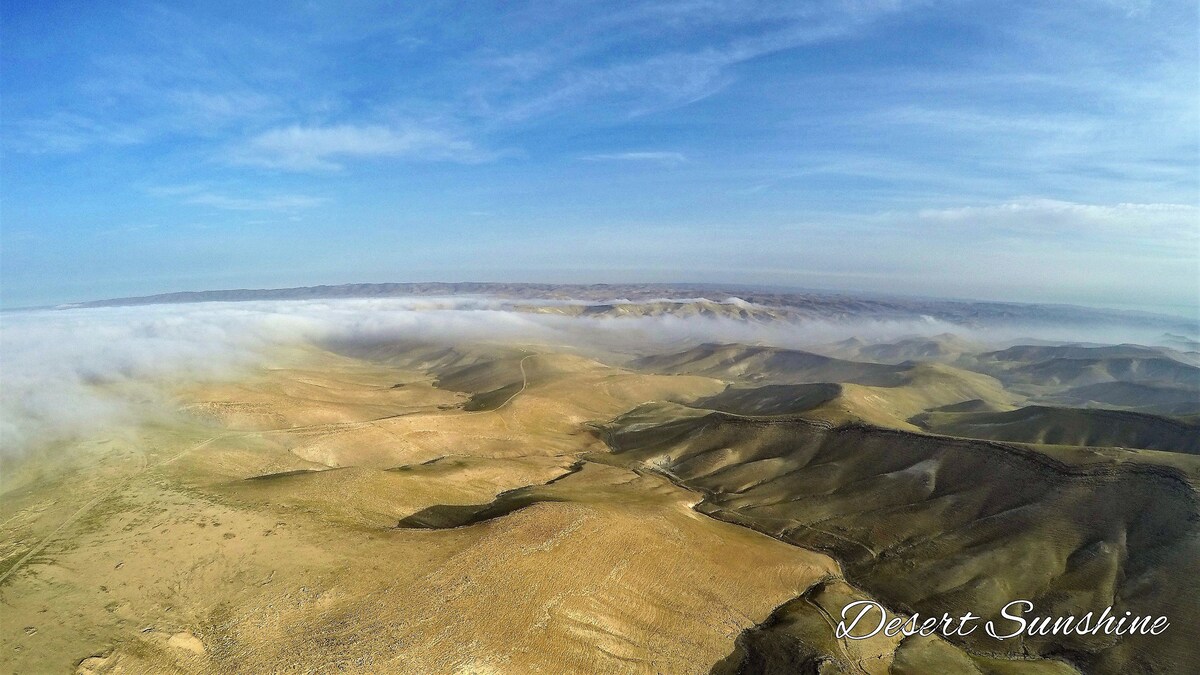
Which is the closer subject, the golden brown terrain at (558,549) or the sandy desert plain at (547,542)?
the golden brown terrain at (558,549)

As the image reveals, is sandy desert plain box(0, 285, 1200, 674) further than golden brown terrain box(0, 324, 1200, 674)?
Yes

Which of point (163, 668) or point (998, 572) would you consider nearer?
point (163, 668)

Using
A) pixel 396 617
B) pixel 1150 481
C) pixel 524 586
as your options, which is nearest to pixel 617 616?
pixel 524 586

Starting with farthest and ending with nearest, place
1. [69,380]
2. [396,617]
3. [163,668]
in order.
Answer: [69,380], [396,617], [163,668]

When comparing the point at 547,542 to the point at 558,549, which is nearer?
the point at 558,549

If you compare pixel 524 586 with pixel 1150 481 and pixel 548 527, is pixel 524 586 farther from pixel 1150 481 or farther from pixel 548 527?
pixel 1150 481

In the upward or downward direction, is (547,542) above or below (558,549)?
above

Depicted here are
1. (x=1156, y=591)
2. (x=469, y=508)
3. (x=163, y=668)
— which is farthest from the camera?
(x=469, y=508)

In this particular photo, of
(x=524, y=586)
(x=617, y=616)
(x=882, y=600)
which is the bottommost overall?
(x=882, y=600)
